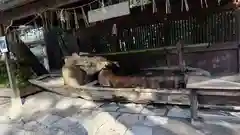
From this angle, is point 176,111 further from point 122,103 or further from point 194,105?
point 122,103

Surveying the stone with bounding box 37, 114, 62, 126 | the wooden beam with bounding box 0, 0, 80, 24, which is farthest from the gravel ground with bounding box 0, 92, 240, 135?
the wooden beam with bounding box 0, 0, 80, 24

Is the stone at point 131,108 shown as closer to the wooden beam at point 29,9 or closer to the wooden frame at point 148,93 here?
the wooden frame at point 148,93

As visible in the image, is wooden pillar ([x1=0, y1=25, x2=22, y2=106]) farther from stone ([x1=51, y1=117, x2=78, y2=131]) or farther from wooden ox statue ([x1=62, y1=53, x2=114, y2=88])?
stone ([x1=51, y1=117, x2=78, y2=131])

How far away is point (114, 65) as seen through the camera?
5809 mm

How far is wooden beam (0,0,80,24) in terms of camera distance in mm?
4217

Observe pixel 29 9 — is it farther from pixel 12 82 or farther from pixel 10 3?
pixel 12 82

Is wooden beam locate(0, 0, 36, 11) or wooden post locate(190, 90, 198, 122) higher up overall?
wooden beam locate(0, 0, 36, 11)

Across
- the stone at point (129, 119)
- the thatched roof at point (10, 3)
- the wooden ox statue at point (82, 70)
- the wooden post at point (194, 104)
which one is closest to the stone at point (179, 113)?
the wooden post at point (194, 104)

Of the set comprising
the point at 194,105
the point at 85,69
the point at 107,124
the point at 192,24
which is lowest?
the point at 107,124

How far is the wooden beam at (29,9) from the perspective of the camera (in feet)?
13.8

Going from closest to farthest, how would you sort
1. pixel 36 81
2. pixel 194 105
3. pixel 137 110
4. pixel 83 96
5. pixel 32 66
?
pixel 194 105, pixel 137 110, pixel 83 96, pixel 36 81, pixel 32 66

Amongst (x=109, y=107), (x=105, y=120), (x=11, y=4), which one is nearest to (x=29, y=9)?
(x=11, y=4)

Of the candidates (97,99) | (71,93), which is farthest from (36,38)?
(97,99)

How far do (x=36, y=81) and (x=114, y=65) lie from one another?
264cm
